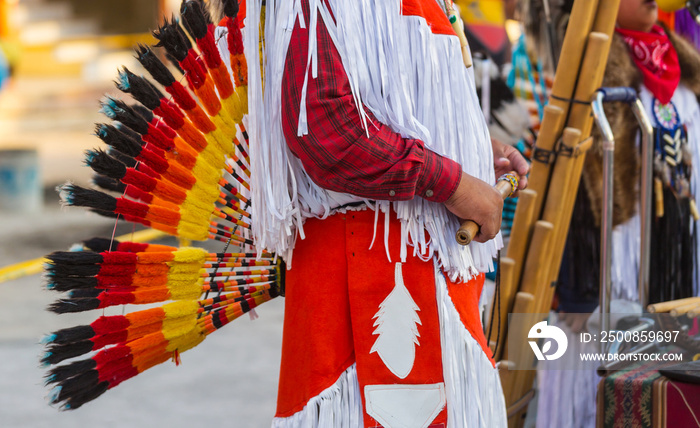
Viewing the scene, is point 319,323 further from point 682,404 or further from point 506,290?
point 506,290

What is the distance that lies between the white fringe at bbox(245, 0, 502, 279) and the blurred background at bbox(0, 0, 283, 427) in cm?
33

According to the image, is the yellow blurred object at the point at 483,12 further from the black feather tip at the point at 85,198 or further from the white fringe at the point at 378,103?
the black feather tip at the point at 85,198

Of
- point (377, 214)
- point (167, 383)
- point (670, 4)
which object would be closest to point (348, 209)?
point (377, 214)

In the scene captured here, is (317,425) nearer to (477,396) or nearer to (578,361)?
(477,396)

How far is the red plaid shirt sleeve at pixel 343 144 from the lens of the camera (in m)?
1.23

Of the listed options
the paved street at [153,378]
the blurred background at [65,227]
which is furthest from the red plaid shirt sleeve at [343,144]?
the paved street at [153,378]

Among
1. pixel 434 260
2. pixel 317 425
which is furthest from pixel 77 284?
pixel 434 260

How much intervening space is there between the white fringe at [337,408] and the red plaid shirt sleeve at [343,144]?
34cm

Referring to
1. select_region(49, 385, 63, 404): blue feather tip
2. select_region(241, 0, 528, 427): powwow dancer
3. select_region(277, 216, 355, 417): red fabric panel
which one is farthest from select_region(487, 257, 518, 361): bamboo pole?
select_region(49, 385, 63, 404): blue feather tip

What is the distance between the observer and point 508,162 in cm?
157

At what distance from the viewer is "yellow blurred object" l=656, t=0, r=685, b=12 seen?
2.78 meters

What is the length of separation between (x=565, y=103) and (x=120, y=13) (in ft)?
38.8

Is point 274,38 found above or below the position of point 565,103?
below

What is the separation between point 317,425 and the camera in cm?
132
